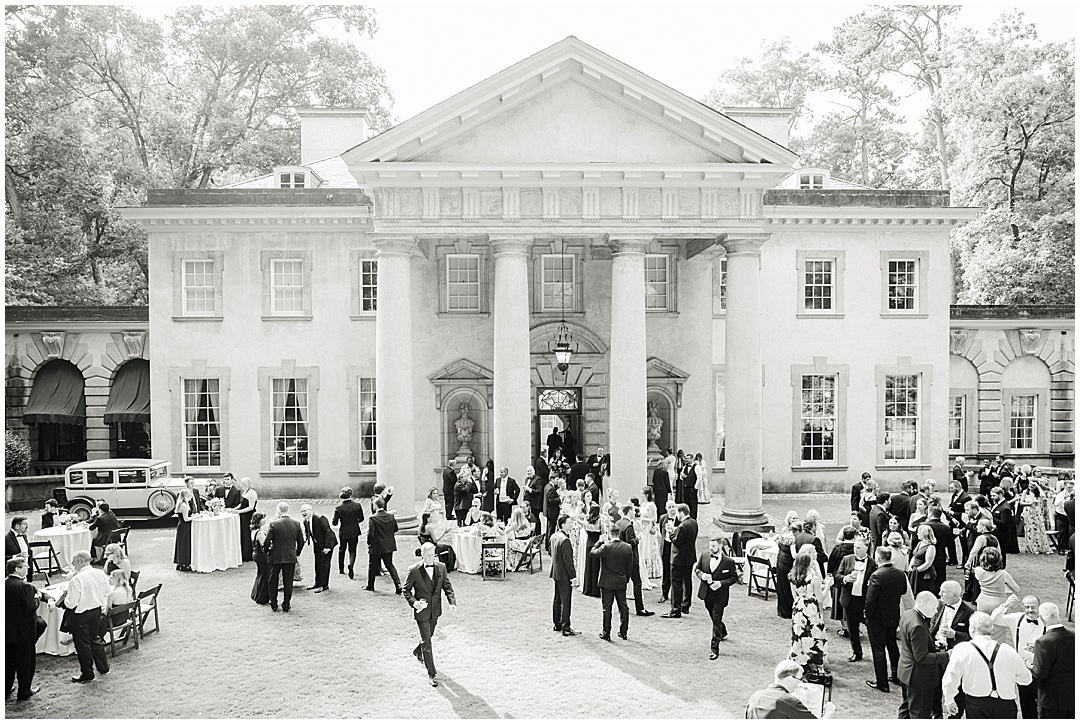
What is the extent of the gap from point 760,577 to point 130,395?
21076 millimetres

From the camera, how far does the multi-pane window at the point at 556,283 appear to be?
→ 23.8 meters

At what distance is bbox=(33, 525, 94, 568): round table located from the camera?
1534 cm

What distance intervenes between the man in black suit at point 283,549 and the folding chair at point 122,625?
2.18 meters

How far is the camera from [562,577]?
11.8 metres

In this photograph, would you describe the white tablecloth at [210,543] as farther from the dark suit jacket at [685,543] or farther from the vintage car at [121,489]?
the dark suit jacket at [685,543]

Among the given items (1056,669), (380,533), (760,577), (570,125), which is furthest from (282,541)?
(570,125)

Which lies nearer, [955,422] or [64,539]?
[64,539]

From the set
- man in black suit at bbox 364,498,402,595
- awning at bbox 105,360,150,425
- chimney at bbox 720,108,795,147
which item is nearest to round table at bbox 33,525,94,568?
man in black suit at bbox 364,498,402,595

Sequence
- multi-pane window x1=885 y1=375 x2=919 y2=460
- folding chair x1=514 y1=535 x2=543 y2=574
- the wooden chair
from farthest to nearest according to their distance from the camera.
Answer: multi-pane window x1=885 y1=375 x2=919 y2=460
folding chair x1=514 y1=535 x2=543 y2=574
the wooden chair

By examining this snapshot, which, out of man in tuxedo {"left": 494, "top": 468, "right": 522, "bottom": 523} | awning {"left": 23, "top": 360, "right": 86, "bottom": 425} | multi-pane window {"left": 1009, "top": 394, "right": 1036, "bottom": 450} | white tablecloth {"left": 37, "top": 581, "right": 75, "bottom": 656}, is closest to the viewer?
white tablecloth {"left": 37, "top": 581, "right": 75, "bottom": 656}

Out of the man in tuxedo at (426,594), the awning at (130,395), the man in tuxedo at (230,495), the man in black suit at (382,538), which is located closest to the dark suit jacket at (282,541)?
the man in black suit at (382,538)

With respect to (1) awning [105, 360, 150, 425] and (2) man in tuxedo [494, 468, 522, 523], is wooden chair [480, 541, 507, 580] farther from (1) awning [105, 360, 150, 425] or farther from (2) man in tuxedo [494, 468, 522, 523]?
(1) awning [105, 360, 150, 425]

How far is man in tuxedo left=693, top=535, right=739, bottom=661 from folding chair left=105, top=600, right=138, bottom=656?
8017 millimetres

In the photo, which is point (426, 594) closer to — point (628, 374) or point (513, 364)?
point (513, 364)
